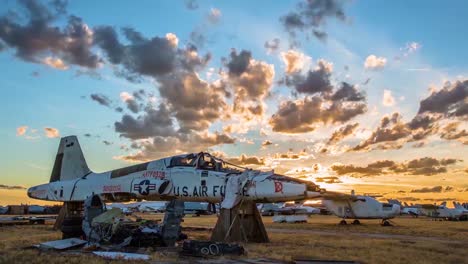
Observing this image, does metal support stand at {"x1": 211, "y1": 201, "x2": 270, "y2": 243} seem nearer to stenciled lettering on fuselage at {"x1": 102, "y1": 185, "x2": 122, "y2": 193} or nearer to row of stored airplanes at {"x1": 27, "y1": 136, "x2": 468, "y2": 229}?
row of stored airplanes at {"x1": 27, "y1": 136, "x2": 468, "y2": 229}

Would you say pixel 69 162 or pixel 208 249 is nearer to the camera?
pixel 208 249

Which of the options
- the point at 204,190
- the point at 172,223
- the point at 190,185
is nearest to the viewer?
the point at 172,223

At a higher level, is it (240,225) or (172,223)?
(172,223)

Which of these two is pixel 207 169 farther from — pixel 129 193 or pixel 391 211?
pixel 391 211

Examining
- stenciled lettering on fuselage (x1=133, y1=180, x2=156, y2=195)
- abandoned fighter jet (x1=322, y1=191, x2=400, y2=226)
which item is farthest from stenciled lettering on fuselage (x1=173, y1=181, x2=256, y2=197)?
abandoned fighter jet (x1=322, y1=191, x2=400, y2=226)

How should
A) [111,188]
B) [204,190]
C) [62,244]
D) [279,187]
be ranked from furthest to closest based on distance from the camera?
[111,188]
[204,190]
[279,187]
[62,244]

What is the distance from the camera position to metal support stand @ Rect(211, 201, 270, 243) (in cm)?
1591

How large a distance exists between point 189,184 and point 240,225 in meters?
2.70

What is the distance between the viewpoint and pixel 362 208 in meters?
37.8

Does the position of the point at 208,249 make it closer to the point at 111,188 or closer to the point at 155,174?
the point at 155,174

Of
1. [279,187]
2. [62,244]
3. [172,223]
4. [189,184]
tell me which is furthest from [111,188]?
[279,187]

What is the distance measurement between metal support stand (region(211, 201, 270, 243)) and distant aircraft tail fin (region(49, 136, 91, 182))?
12.4 meters

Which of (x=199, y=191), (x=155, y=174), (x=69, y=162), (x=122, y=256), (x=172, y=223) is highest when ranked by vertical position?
(x=69, y=162)

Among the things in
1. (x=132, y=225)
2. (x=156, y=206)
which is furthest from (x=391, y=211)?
(x=156, y=206)
